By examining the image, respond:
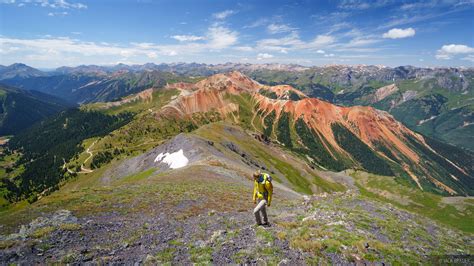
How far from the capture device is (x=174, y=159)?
84.3 metres

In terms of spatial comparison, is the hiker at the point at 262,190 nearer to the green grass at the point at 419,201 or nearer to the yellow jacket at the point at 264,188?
the yellow jacket at the point at 264,188

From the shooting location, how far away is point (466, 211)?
385 ft

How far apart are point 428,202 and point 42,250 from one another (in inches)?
6431

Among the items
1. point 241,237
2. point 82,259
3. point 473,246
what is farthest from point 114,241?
point 473,246

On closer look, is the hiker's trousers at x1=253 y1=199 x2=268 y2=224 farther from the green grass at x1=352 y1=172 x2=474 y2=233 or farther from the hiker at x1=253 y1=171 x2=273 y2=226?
the green grass at x1=352 y1=172 x2=474 y2=233

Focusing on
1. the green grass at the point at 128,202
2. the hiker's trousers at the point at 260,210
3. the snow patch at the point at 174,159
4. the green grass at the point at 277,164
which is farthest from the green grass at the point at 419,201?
the hiker's trousers at the point at 260,210

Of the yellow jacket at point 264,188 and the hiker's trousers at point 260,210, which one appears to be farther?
the yellow jacket at point 264,188

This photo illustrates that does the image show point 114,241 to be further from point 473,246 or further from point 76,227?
point 473,246

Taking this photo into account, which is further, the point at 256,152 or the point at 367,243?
the point at 256,152

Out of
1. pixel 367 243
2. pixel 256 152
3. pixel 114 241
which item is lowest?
pixel 256 152

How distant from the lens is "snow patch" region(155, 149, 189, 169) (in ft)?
260

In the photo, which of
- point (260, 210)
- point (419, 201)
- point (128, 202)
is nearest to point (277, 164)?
point (419, 201)

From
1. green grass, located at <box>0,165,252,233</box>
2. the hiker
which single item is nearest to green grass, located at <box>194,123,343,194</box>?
green grass, located at <box>0,165,252,233</box>

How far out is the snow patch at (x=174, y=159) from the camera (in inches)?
3120
